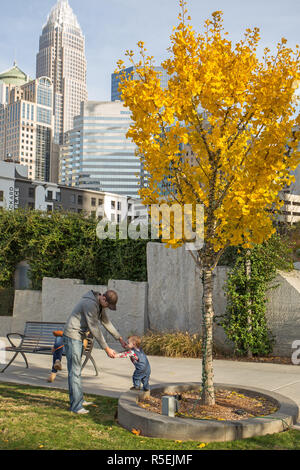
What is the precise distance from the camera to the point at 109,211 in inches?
3745

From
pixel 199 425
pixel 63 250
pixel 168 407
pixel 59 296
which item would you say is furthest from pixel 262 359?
pixel 63 250

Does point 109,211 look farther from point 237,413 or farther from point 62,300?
point 237,413

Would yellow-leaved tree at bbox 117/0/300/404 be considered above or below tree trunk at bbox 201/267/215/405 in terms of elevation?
above

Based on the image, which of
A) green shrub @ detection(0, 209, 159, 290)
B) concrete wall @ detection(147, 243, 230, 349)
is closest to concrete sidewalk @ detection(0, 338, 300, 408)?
concrete wall @ detection(147, 243, 230, 349)

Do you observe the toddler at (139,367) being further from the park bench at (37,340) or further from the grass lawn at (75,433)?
the park bench at (37,340)

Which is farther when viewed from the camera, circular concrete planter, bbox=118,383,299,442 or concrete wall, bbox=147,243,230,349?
concrete wall, bbox=147,243,230,349

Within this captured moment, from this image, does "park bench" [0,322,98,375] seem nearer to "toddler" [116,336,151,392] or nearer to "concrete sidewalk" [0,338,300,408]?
"concrete sidewalk" [0,338,300,408]

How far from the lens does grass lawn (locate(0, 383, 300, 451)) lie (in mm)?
4543

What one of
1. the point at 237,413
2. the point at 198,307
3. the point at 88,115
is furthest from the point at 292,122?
the point at 88,115

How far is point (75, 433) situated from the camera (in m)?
4.90

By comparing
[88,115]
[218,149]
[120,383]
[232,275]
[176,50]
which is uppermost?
[88,115]

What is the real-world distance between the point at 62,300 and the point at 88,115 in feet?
581

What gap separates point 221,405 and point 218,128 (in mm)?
3250

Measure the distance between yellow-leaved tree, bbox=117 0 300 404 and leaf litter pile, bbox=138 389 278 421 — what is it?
0.65 ft
